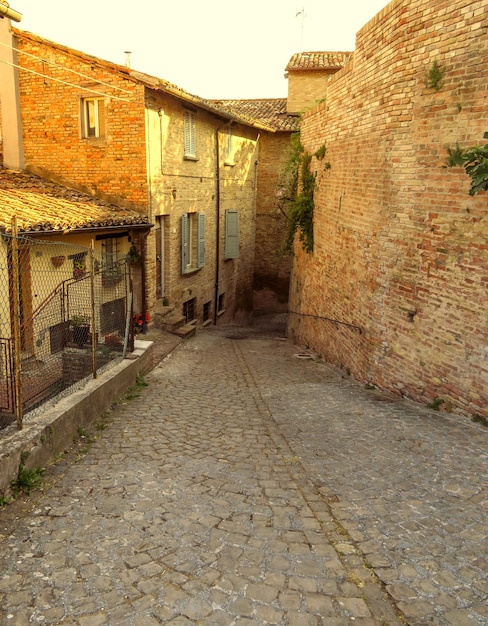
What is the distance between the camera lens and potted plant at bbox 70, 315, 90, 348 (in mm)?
8041

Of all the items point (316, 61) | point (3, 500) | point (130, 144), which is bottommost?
point (3, 500)

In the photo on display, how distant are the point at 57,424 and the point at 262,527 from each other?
8.54 feet

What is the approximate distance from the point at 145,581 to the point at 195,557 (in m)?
0.42

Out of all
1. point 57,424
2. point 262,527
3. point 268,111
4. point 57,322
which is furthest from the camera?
point 268,111

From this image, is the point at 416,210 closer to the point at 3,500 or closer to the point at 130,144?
the point at 3,500

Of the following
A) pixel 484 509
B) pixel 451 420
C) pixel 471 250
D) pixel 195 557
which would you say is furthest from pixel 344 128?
pixel 195 557

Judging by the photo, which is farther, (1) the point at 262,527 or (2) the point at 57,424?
(2) the point at 57,424

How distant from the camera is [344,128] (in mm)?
9594

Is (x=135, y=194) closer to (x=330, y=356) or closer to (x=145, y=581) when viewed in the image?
(x=330, y=356)

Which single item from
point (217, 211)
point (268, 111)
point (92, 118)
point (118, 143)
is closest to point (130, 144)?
point (118, 143)

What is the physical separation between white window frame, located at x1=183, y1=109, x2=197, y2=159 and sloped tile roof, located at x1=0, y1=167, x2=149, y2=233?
3.33 metres

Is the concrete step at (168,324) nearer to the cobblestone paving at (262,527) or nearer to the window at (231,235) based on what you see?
the window at (231,235)

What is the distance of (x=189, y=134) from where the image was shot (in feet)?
45.4

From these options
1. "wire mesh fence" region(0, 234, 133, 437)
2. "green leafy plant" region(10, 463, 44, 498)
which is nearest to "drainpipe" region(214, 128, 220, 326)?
"wire mesh fence" region(0, 234, 133, 437)
